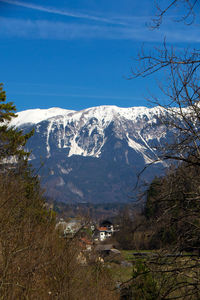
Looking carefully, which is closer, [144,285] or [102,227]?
[144,285]

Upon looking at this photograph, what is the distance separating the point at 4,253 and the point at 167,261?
259cm

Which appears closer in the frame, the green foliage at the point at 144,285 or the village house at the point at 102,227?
the green foliage at the point at 144,285

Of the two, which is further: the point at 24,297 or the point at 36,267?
the point at 36,267

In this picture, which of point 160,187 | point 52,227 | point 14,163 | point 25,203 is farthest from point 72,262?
point 160,187

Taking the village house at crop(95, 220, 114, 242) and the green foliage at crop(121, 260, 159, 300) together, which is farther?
the village house at crop(95, 220, 114, 242)

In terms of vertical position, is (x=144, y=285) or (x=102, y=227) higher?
(x=144, y=285)

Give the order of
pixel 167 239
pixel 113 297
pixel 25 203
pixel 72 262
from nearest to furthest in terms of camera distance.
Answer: pixel 167 239 < pixel 25 203 < pixel 72 262 < pixel 113 297

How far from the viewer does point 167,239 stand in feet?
22.7

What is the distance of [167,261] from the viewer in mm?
6410

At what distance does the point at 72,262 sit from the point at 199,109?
4.65 m

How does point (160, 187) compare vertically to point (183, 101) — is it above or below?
below

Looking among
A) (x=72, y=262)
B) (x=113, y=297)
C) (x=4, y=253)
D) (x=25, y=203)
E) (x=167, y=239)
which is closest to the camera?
(x=4, y=253)

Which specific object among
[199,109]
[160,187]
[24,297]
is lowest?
[24,297]

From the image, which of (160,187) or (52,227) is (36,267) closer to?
(52,227)
